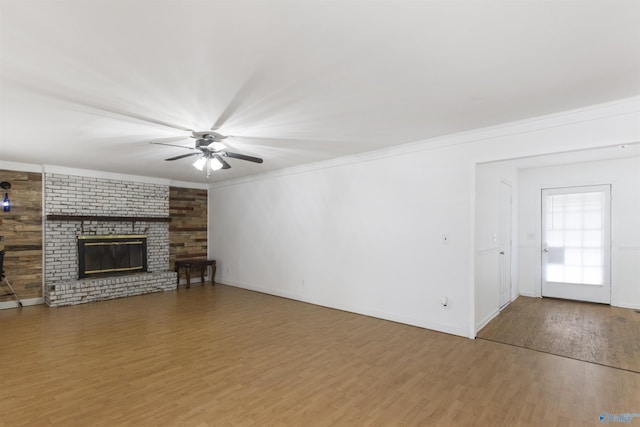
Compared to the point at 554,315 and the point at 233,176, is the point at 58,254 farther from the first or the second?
the point at 554,315

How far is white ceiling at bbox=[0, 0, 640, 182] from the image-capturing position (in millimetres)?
1701

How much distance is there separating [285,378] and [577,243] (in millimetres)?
5737

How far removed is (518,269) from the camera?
629 cm

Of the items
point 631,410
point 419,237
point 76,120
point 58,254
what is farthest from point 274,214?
point 631,410

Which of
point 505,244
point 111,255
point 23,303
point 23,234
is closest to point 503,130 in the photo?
point 505,244

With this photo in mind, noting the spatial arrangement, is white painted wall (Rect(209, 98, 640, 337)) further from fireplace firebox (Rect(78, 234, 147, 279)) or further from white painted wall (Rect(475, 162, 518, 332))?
fireplace firebox (Rect(78, 234, 147, 279))

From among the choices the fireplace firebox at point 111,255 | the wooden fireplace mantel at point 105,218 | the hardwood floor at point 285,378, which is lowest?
the hardwood floor at point 285,378

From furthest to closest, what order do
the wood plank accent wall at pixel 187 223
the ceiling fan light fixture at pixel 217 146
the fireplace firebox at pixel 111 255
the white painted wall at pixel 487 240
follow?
the wood plank accent wall at pixel 187 223 < the fireplace firebox at pixel 111 255 < the white painted wall at pixel 487 240 < the ceiling fan light fixture at pixel 217 146

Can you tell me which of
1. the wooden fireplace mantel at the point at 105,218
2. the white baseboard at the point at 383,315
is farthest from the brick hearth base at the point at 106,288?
the white baseboard at the point at 383,315

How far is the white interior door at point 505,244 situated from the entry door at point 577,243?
0.93 meters

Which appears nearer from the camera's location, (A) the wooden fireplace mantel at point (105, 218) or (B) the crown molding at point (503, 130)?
(B) the crown molding at point (503, 130)

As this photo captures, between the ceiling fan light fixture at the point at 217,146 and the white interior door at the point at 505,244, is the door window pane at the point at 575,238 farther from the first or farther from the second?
the ceiling fan light fixture at the point at 217,146

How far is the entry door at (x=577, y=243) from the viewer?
5.46m

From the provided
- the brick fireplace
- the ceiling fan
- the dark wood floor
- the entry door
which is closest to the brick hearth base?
the brick fireplace
